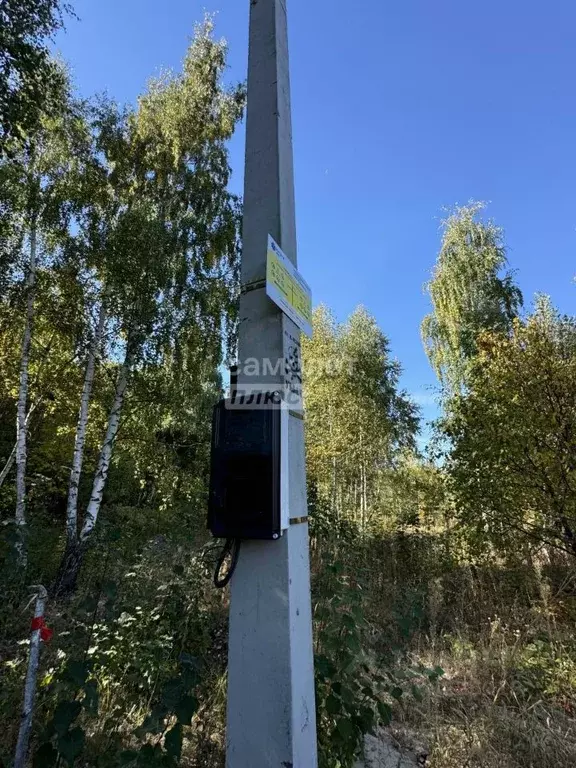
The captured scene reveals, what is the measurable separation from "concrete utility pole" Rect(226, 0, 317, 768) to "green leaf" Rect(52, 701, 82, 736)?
563 millimetres

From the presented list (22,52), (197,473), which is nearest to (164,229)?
(22,52)

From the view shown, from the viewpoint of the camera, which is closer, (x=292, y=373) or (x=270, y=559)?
(x=270, y=559)

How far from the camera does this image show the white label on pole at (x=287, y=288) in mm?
1124

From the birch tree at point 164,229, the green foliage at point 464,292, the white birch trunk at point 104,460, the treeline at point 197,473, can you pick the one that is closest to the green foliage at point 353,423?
the treeline at point 197,473

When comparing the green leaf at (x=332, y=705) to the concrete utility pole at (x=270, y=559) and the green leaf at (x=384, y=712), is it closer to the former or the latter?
the green leaf at (x=384, y=712)

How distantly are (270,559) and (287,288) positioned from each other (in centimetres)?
80

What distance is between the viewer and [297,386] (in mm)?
1198

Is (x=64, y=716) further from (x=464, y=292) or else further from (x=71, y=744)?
(x=464, y=292)

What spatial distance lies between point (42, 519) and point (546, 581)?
23.8 feet

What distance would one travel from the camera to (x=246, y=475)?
1012mm

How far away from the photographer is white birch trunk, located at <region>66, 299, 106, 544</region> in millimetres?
4777

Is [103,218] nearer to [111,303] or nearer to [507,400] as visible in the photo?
[111,303]

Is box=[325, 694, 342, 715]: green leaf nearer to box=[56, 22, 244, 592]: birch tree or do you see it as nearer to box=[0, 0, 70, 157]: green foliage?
box=[56, 22, 244, 592]: birch tree

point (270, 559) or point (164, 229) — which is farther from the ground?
point (164, 229)
